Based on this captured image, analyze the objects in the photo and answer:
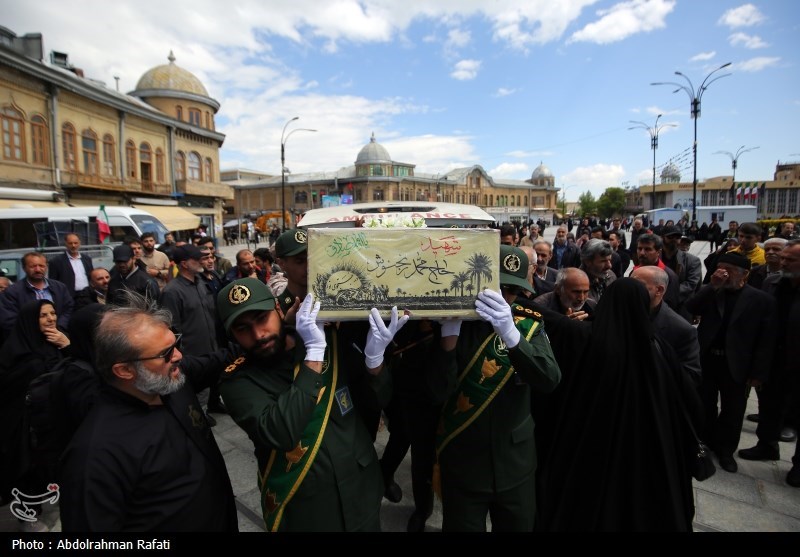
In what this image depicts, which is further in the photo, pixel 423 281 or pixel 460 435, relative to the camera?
pixel 460 435

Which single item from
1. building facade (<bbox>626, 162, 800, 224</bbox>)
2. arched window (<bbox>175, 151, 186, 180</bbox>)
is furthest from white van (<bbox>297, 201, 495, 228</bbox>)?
building facade (<bbox>626, 162, 800, 224</bbox>)

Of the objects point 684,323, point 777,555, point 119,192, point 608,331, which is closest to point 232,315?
point 608,331

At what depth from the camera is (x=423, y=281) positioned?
192cm

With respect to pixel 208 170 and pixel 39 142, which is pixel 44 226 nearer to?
pixel 39 142

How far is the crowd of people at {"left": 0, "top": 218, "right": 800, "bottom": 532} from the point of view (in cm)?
184

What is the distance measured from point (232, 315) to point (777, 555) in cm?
253

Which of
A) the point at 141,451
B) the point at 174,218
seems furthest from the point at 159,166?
the point at 141,451

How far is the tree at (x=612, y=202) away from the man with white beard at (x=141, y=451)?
101 m

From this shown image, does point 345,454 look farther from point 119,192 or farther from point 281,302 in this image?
point 119,192

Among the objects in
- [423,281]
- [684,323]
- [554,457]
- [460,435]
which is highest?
[423,281]

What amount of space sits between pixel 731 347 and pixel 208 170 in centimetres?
4437

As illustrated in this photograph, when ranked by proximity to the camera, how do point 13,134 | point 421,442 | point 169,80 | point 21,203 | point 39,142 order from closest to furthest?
point 421,442 < point 21,203 < point 13,134 < point 39,142 < point 169,80

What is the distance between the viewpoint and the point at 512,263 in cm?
245

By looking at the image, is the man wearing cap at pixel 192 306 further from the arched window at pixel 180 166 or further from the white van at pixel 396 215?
the arched window at pixel 180 166
